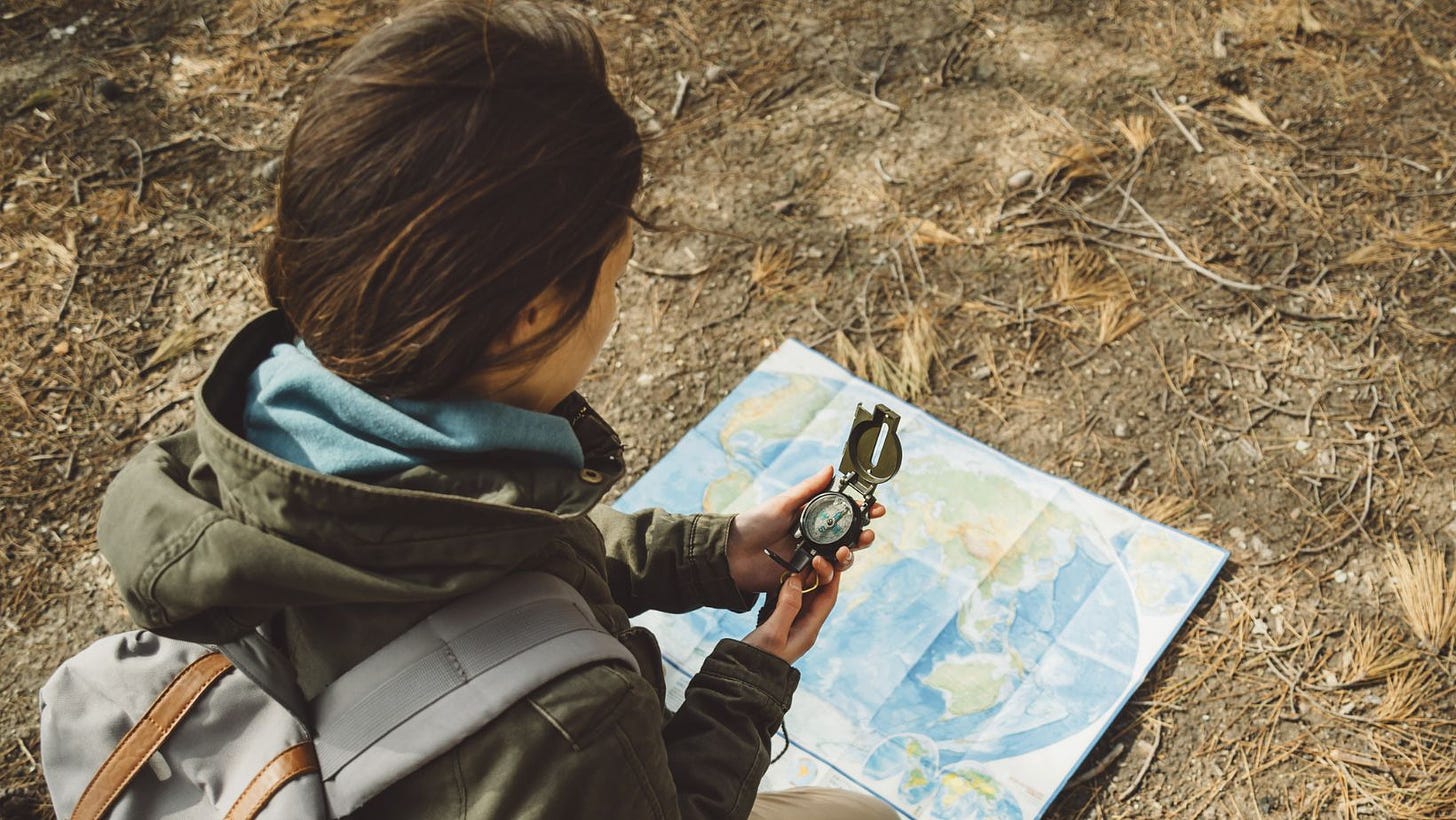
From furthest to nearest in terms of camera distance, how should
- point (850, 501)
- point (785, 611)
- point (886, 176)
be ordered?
1. point (886, 176)
2. point (850, 501)
3. point (785, 611)

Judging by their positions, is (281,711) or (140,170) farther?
(140,170)

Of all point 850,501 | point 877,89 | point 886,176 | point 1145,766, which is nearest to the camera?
point 850,501

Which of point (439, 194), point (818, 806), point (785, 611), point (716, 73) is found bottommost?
point (818, 806)

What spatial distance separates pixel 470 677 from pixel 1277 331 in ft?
5.89

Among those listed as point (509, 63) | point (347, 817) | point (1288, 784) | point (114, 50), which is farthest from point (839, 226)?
point (114, 50)

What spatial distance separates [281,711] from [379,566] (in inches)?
6.8

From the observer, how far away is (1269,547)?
1839mm

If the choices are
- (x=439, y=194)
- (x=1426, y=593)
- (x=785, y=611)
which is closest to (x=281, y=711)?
(x=439, y=194)

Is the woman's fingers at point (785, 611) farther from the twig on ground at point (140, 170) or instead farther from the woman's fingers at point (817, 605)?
the twig on ground at point (140, 170)

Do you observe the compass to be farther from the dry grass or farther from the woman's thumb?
the dry grass

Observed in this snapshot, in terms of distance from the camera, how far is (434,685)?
89 centimetres

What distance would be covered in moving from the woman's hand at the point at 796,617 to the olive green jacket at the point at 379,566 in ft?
0.96

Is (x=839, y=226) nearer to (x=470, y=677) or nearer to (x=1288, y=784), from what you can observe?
(x=1288, y=784)

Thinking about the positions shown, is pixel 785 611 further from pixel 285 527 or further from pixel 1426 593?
pixel 1426 593
